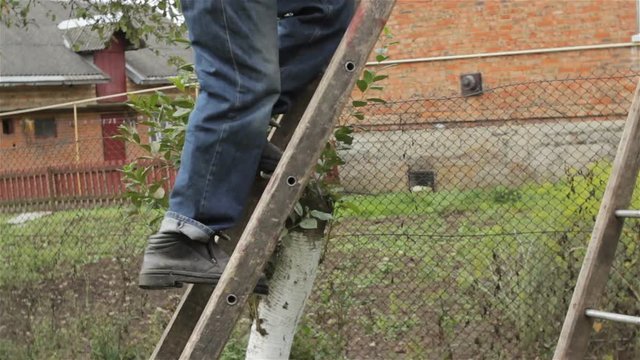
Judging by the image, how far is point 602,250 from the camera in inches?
121

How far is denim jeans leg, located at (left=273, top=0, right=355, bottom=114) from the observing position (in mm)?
2893

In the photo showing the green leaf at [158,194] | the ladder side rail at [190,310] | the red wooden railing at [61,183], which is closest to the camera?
the ladder side rail at [190,310]

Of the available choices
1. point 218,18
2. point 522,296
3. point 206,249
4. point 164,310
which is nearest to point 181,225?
point 206,249

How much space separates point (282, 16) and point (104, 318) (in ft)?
14.4

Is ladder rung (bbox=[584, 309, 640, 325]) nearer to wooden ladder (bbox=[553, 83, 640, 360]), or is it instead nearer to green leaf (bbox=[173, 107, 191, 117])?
wooden ladder (bbox=[553, 83, 640, 360])

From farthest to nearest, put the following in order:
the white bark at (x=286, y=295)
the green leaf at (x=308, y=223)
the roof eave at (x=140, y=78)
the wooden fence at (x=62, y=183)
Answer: the roof eave at (x=140, y=78) → the wooden fence at (x=62, y=183) → the white bark at (x=286, y=295) → the green leaf at (x=308, y=223)

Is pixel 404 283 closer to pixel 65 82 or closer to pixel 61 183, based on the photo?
pixel 61 183

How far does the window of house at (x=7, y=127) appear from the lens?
81.7 ft

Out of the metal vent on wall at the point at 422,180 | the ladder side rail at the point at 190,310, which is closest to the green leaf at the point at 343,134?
the ladder side rail at the point at 190,310

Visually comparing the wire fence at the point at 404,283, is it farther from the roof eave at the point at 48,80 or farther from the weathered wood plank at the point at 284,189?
the roof eave at the point at 48,80

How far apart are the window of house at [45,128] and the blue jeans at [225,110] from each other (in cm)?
2459

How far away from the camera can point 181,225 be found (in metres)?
2.56

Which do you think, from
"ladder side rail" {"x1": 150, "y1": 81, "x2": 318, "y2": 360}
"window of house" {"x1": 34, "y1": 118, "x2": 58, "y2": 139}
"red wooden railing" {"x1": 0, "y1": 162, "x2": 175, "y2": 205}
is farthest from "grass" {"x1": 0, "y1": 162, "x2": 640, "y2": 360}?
"window of house" {"x1": 34, "y1": 118, "x2": 58, "y2": 139}

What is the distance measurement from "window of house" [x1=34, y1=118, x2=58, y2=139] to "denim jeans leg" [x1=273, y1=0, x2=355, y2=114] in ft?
79.8
